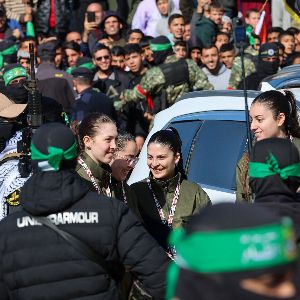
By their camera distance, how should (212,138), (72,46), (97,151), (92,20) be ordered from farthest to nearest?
1. (92,20)
2. (72,46)
3. (212,138)
4. (97,151)

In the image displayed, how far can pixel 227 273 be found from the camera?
268 centimetres

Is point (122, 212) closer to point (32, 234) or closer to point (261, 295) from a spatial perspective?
point (32, 234)

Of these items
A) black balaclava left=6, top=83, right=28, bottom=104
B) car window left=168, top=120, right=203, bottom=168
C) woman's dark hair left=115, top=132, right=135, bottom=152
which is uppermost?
black balaclava left=6, top=83, right=28, bottom=104

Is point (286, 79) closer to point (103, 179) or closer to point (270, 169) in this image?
point (103, 179)

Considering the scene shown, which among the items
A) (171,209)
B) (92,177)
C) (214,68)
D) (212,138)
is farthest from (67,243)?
(214,68)

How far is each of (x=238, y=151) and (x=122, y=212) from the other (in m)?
2.72

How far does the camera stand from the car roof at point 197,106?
746 cm

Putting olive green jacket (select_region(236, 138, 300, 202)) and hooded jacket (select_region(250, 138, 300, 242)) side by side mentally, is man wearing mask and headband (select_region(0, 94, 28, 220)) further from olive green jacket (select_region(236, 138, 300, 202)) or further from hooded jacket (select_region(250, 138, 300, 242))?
hooded jacket (select_region(250, 138, 300, 242))

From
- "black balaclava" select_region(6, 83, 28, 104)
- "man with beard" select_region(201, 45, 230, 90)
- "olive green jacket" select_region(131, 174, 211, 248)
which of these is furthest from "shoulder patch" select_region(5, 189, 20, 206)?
"man with beard" select_region(201, 45, 230, 90)

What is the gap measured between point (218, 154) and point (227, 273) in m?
4.61

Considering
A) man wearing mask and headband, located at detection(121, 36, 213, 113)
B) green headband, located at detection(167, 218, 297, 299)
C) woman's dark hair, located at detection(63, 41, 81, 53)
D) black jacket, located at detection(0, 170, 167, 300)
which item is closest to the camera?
green headband, located at detection(167, 218, 297, 299)

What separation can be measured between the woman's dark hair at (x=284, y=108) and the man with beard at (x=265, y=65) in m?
4.76

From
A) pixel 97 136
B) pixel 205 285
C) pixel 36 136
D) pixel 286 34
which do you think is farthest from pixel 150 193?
pixel 286 34

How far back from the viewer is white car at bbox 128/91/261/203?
7184 millimetres
